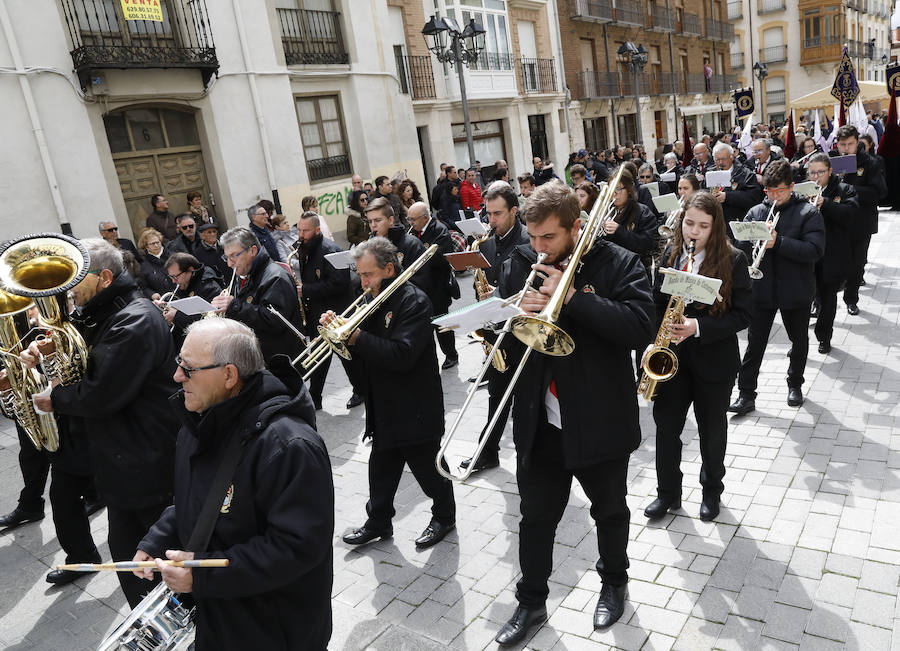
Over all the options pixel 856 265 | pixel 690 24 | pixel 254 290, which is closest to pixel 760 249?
pixel 856 265

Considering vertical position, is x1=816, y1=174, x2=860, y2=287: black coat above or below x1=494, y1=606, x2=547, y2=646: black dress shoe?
above

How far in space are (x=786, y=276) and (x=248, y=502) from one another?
4.73 meters

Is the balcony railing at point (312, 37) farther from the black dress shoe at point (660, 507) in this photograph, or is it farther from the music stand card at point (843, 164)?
the black dress shoe at point (660, 507)

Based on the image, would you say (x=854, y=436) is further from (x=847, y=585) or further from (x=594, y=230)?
(x=594, y=230)

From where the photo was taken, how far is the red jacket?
14953 mm

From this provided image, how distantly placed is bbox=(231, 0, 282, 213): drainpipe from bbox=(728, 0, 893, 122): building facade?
40647 millimetres

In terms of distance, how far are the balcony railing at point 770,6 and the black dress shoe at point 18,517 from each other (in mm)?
53752

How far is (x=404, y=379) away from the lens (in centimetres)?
409

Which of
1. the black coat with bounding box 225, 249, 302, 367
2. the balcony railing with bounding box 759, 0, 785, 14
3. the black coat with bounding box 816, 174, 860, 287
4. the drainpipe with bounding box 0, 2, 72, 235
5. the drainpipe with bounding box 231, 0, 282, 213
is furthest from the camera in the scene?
the balcony railing with bounding box 759, 0, 785, 14

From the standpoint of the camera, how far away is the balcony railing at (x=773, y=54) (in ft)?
152

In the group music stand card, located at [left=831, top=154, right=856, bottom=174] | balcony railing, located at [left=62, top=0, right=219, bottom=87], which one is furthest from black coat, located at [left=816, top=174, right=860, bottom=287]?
balcony railing, located at [left=62, top=0, right=219, bottom=87]

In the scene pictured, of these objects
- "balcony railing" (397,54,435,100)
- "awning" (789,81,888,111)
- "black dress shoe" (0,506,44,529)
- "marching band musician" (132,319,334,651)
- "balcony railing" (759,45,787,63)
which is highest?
"balcony railing" (759,45,787,63)

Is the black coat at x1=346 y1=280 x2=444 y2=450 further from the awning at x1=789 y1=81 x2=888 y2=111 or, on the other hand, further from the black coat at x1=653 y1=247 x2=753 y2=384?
the awning at x1=789 y1=81 x2=888 y2=111

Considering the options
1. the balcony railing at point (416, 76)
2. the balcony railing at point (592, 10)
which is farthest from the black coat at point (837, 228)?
the balcony railing at point (592, 10)
